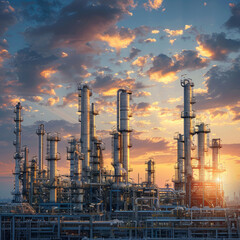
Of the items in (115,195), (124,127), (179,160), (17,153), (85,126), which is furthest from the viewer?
(179,160)

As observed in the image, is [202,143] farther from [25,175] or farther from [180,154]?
[25,175]

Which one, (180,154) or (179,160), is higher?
(180,154)

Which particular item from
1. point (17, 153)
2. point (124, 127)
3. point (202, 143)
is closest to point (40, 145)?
point (17, 153)

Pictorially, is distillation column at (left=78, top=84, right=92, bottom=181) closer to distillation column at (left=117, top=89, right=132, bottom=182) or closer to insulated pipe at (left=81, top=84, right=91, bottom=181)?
insulated pipe at (left=81, top=84, right=91, bottom=181)

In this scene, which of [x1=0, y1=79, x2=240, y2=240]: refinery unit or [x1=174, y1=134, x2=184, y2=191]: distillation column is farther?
[x1=174, y1=134, x2=184, y2=191]: distillation column

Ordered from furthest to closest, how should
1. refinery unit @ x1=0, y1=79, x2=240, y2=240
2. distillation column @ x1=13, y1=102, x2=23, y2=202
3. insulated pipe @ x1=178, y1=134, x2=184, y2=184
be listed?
insulated pipe @ x1=178, y1=134, x2=184, y2=184
distillation column @ x1=13, y1=102, x2=23, y2=202
refinery unit @ x1=0, y1=79, x2=240, y2=240

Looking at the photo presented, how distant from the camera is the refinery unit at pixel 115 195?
5469 cm

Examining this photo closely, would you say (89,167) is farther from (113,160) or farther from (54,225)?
(54,225)

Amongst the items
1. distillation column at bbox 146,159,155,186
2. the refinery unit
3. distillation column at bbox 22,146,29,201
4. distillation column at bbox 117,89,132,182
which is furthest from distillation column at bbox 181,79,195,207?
distillation column at bbox 22,146,29,201

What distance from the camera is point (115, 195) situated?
68.4 metres

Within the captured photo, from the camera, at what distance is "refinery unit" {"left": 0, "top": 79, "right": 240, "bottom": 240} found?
5469 centimetres

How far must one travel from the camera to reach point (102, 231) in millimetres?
55688

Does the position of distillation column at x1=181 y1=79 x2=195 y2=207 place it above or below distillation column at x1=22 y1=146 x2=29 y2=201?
above

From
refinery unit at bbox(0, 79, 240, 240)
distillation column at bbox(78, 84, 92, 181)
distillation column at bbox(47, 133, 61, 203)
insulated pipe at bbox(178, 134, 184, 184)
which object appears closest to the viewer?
refinery unit at bbox(0, 79, 240, 240)
